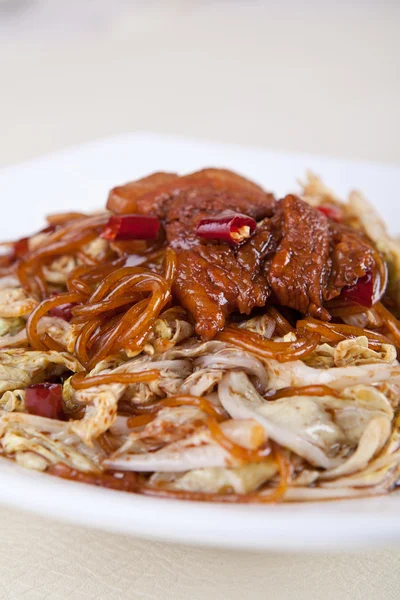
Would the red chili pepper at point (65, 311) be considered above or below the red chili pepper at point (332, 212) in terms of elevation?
below

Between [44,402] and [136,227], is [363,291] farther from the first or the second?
[44,402]

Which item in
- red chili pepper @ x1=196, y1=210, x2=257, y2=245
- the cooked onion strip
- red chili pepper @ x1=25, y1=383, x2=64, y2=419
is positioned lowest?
red chili pepper @ x1=25, y1=383, x2=64, y2=419

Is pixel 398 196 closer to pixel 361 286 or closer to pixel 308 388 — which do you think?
pixel 361 286

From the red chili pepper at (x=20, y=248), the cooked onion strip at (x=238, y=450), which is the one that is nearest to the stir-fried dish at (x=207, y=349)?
the cooked onion strip at (x=238, y=450)

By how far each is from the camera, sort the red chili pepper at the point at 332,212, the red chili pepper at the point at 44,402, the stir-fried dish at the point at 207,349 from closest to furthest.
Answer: the stir-fried dish at the point at 207,349 → the red chili pepper at the point at 44,402 → the red chili pepper at the point at 332,212

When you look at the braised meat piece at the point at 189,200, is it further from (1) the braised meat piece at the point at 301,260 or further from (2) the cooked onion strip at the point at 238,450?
(2) the cooked onion strip at the point at 238,450

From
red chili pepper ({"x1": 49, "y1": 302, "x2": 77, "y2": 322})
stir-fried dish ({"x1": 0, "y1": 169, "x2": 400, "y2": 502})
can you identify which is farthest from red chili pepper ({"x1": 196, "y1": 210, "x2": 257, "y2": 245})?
red chili pepper ({"x1": 49, "y1": 302, "x2": 77, "y2": 322})

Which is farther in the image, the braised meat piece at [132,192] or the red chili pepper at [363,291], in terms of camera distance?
the braised meat piece at [132,192]

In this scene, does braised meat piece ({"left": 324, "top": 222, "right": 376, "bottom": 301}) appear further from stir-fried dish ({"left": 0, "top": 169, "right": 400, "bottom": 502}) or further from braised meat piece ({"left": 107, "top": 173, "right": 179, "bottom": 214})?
braised meat piece ({"left": 107, "top": 173, "right": 179, "bottom": 214})
